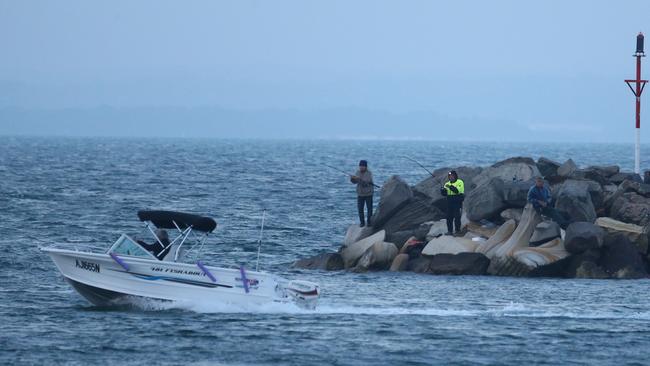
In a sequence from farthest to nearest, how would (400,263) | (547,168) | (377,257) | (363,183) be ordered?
1. (547,168)
2. (363,183)
3. (377,257)
4. (400,263)

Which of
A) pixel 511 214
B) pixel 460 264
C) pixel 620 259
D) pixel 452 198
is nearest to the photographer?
pixel 620 259

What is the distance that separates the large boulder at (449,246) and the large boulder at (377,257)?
92cm

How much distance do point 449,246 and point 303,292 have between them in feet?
22.9

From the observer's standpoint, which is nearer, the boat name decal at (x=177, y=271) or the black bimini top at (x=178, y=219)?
the boat name decal at (x=177, y=271)

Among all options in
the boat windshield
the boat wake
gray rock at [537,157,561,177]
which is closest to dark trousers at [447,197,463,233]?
the boat wake

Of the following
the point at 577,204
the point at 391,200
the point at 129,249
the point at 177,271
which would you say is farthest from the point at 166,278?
the point at 577,204

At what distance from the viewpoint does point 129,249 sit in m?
25.8

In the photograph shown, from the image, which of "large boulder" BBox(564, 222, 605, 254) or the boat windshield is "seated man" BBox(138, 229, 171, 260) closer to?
the boat windshield

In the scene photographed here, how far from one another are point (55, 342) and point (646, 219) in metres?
15.7

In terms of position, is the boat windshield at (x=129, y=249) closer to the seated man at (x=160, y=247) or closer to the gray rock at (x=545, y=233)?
the seated man at (x=160, y=247)

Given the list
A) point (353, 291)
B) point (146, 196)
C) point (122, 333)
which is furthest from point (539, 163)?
point (146, 196)

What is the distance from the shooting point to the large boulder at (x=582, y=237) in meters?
29.7

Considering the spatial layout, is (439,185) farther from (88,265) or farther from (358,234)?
(88,265)

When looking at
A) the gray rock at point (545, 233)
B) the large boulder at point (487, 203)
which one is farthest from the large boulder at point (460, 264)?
the large boulder at point (487, 203)
